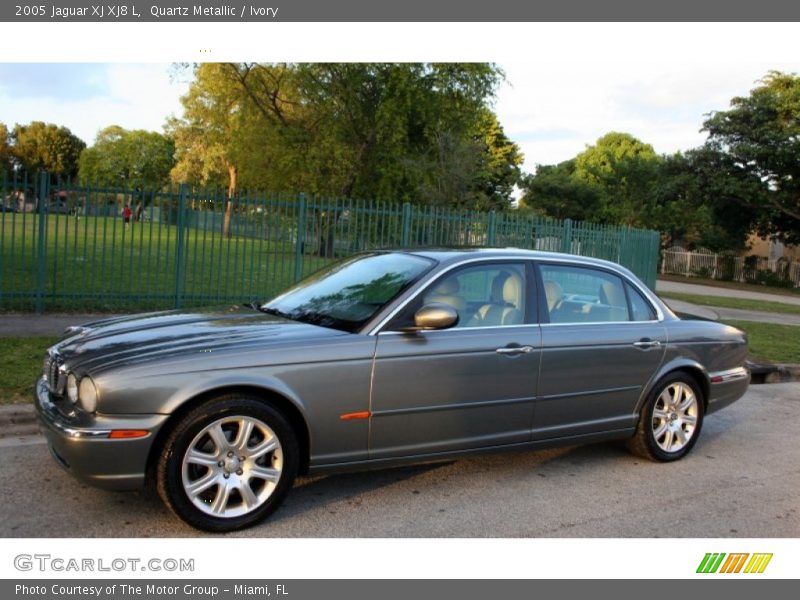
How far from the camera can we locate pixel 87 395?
3.63m

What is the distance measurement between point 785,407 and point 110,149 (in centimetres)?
9813

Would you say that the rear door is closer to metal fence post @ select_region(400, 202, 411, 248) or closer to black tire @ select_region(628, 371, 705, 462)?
black tire @ select_region(628, 371, 705, 462)

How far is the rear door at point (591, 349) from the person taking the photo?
15.8 ft

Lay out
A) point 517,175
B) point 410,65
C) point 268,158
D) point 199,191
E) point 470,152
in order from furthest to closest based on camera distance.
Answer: point 517,175
point 268,158
point 410,65
point 470,152
point 199,191

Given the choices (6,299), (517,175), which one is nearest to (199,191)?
(6,299)

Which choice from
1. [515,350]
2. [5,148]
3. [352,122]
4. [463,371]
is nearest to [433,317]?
[463,371]

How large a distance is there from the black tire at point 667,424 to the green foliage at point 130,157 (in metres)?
93.2

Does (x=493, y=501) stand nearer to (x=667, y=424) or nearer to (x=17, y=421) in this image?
(x=667, y=424)

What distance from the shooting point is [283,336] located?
4.07m

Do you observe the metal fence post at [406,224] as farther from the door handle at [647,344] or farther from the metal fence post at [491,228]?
the door handle at [647,344]

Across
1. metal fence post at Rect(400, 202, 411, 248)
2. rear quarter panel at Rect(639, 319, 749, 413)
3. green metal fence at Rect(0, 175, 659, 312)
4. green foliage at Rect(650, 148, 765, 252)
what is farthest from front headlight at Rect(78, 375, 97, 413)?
green foliage at Rect(650, 148, 765, 252)

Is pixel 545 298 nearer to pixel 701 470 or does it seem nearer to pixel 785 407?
pixel 701 470

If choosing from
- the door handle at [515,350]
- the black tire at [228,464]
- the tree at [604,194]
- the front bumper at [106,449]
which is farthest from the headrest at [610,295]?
the tree at [604,194]

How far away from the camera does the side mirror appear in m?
4.23
